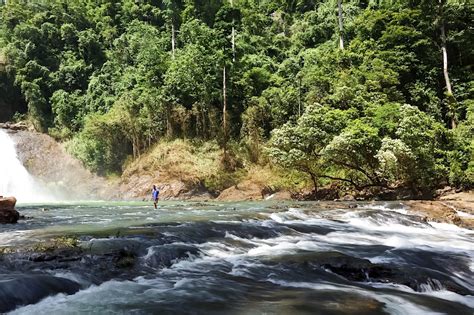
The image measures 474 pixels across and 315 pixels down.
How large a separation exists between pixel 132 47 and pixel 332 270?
4398cm

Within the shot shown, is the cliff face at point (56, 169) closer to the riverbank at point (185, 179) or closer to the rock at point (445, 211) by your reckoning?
the riverbank at point (185, 179)

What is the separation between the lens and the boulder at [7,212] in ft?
47.4

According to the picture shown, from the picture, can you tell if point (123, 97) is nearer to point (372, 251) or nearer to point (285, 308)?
point (372, 251)

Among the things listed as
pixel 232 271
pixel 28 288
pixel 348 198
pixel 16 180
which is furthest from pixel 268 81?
pixel 28 288

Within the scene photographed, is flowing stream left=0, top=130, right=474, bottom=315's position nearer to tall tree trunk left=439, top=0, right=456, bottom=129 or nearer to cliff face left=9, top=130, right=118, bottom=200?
tall tree trunk left=439, top=0, right=456, bottom=129

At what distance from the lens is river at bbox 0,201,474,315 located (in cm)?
634

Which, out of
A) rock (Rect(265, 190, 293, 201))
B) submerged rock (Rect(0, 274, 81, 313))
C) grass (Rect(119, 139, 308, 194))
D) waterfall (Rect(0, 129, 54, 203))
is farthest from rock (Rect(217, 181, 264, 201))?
submerged rock (Rect(0, 274, 81, 313))

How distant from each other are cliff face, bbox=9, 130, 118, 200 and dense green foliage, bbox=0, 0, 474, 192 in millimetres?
1446

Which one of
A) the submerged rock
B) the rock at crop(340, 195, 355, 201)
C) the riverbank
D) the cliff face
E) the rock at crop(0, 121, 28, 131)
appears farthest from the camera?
the rock at crop(0, 121, 28, 131)

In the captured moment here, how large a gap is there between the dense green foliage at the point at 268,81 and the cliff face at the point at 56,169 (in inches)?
56.9

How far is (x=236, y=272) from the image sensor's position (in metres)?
8.39

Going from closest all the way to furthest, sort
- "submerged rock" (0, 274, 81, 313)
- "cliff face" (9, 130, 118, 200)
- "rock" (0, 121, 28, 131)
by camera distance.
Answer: "submerged rock" (0, 274, 81, 313) → "cliff face" (9, 130, 118, 200) → "rock" (0, 121, 28, 131)

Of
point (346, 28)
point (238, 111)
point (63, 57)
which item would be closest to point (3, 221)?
point (238, 111)

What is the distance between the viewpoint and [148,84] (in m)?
39.6
